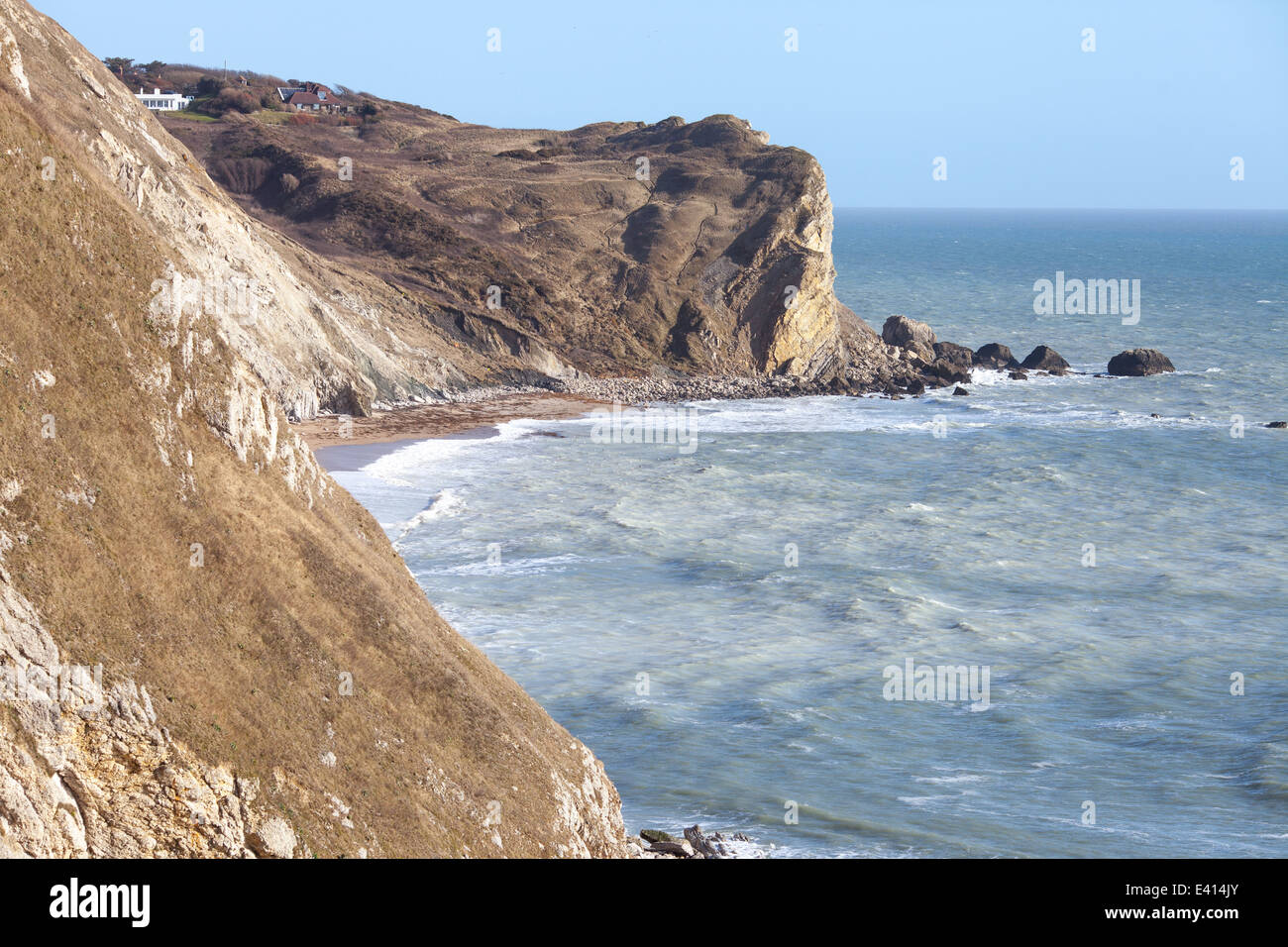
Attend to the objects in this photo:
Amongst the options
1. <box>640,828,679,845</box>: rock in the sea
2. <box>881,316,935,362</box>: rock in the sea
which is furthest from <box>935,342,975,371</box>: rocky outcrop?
<box>640,828,679,845</box>: rock in the sea

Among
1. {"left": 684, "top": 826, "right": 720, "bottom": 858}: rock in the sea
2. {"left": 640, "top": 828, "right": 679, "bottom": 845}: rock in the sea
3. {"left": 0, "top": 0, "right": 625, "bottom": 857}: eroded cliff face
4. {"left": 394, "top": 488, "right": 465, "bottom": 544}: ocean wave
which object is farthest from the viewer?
{"left": 394, "top": 488, "right": 465, "bottom": 544}: ocean wave

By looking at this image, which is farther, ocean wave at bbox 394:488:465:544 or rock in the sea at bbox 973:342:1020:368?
rock in the sea at bbox 973:342:1020:368

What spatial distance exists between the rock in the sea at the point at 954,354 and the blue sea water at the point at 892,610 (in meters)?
17.4

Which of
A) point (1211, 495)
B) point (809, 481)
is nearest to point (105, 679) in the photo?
point (809, 481)

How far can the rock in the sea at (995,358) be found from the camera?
87.2 m

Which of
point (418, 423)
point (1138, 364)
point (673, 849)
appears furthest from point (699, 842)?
point (1138, 364)

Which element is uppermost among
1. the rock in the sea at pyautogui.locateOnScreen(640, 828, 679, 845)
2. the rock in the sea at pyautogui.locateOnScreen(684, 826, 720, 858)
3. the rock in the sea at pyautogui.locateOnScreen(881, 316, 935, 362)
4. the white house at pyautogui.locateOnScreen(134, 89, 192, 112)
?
the white house at pyautogui.locateOnScreen(134, 89, 192, 112)

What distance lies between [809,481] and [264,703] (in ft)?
131

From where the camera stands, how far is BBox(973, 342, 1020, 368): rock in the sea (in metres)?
87.2

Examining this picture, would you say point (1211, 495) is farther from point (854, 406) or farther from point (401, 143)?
point (401, 143)

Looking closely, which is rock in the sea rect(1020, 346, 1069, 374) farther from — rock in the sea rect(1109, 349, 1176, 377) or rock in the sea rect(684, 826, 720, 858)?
rock in the sea rect(684, 826, 720, 858)

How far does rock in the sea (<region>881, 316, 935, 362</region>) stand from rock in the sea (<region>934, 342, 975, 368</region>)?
44 centimetres

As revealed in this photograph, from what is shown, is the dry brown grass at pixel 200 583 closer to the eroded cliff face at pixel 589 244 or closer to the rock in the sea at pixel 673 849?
the rock in the sea at pixel 673 849
